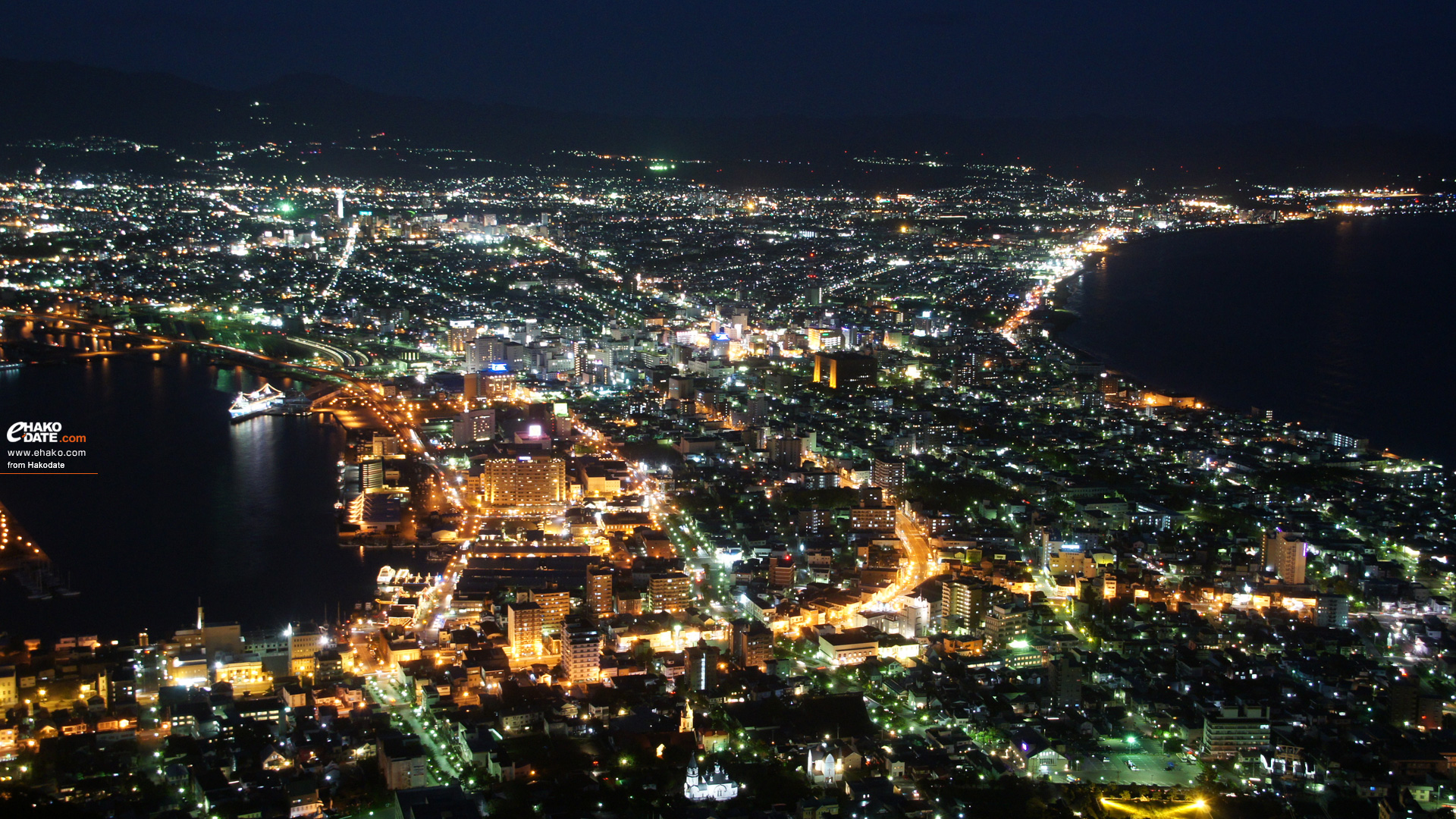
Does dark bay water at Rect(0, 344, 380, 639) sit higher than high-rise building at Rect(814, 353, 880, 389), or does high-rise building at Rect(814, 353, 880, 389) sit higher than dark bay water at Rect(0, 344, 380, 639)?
high-rise building at Rect(814, 353, 880, 389)

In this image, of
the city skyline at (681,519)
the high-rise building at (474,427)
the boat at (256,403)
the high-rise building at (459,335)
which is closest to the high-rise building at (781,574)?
the city skyline at (681,519)

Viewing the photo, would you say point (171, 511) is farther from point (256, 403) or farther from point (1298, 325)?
point (1298, 325)

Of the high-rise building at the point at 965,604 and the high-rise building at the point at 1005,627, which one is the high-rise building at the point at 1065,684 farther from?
the high-rise building at the point at 965,604

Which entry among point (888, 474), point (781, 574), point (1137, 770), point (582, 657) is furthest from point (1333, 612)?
point (582, 657)

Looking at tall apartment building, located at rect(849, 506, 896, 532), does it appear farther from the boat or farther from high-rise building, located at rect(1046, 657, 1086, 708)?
the boat

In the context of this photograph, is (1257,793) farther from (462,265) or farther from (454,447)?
(462,265)
